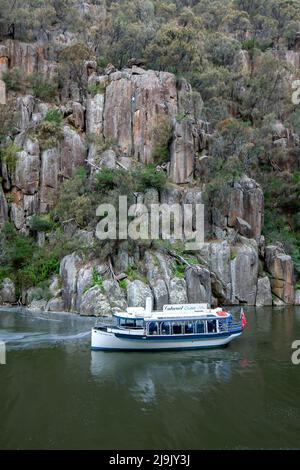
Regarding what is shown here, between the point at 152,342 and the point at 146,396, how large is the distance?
38.2 feet

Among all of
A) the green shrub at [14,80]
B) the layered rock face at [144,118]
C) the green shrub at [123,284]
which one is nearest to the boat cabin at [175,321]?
the green shrub at [123,284]

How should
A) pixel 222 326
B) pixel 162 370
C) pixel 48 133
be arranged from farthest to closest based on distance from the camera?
1. pixel 48 133
2. pixel 222 326
3. pixel 162 370

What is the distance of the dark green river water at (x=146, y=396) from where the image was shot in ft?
60.3

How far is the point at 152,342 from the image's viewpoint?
35.6 meters

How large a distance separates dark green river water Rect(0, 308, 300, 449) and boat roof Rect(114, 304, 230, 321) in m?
3.14

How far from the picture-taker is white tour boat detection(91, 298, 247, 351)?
35.1 m

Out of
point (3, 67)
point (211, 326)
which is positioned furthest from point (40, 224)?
point (211, 326)

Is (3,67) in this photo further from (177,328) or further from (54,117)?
(177,328)

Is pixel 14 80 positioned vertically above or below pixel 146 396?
above

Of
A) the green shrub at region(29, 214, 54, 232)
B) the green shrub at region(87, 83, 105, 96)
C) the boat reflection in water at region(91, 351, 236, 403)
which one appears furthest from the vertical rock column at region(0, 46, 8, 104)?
the boat reflection in water at region(91, 351, 236, 403)

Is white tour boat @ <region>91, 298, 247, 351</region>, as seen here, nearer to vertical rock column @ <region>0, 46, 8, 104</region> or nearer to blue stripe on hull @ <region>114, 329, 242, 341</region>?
blue stripe on hull @ <region>114, 329, 242, 341</region>

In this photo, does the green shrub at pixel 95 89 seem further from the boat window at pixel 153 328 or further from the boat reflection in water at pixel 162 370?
the boat reflection in water at pixel 162 370

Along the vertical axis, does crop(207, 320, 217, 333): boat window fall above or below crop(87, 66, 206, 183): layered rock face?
below

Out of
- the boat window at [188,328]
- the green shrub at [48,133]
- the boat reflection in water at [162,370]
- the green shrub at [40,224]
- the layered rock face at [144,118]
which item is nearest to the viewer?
the boat reflection in water at [162,370]
